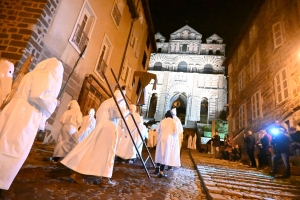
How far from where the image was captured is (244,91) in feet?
50.2

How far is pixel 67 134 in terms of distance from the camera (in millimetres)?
5324

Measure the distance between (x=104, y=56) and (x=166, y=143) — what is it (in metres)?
6.45

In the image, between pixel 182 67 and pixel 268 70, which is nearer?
pixel 268 70

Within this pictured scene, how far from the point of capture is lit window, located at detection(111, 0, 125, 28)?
10405mm

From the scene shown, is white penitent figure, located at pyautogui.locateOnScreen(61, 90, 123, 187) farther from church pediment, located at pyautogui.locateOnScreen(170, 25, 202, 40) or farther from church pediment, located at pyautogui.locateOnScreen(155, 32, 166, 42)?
church pediment, located at pyautogui.locateOnScreen(155, 32, 166, 42)

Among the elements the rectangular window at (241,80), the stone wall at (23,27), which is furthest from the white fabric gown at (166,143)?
the rectangular window at (241,80)

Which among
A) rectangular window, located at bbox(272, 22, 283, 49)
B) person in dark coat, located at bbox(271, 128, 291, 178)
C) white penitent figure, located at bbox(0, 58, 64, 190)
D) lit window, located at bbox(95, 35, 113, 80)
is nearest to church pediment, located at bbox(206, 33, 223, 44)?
rectangular window, located at bbox(272, 22, 283, 49)

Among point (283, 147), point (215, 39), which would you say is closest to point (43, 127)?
point (283, 147)

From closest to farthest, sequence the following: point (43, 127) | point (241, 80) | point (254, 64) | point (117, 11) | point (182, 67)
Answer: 1. point (43, 127)
2. point (117, 11)
3. point (254, 64)
4. point (241, 80)
5. point (182, 67)

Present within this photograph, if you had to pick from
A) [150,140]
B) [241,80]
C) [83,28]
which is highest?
[241,80]

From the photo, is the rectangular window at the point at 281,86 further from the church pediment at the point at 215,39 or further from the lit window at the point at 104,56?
the church pediment at the point at 215,39

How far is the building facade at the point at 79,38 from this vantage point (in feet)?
17.7

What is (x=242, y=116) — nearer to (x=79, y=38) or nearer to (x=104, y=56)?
(x=104, y=56)

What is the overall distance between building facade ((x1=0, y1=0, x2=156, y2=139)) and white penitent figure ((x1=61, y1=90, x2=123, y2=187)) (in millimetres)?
981
